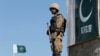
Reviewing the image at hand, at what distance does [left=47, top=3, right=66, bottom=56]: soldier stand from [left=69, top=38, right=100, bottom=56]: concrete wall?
113 centimetres

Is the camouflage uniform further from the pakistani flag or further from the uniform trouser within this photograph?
the pakistani flag

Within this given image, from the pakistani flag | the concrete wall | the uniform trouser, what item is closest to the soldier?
the uniform trouser

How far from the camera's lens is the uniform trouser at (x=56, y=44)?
42.4ft

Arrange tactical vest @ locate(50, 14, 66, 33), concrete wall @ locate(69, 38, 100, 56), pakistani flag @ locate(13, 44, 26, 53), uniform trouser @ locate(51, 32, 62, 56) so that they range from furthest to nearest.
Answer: pakistani flag @ locate(13, 44, 26, 53)
concrete wall @ locate(69, 38, 100, 56)
tactical vest @ locate(50, 14, 66, 33)
uniform trouser @ locate(51, 32, 62, 56)


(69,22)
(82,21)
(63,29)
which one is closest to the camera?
(63,29)

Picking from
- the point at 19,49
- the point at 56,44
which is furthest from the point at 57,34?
the point at 19,49

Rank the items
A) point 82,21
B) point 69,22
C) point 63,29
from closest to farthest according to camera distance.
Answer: point 63,29 → point 82,21 → point 69,22

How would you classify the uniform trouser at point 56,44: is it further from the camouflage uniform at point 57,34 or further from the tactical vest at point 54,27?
the tactical vest at point 54,27

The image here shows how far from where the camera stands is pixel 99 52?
43.4 ft

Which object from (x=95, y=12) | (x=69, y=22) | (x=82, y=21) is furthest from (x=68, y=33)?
(x=95, y=12)

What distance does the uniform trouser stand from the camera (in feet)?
42.4

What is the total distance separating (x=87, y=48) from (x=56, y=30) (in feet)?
4.66

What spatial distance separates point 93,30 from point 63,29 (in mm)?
1038

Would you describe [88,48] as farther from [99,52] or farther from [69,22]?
[69,22]
